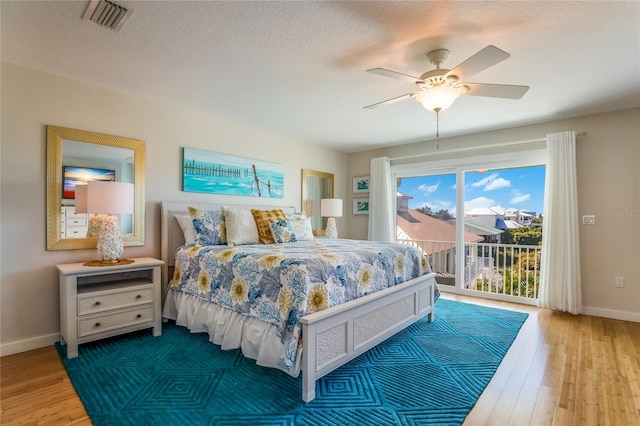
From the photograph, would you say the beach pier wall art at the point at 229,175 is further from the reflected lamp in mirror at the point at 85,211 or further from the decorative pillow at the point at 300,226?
the reflected lamp in mirror at the point at 85,211

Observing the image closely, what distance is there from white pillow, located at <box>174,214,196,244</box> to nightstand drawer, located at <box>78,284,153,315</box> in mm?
611

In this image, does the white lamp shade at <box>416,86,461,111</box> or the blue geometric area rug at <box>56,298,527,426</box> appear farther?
the white lamp shade at <box>416,86,461,111</box>

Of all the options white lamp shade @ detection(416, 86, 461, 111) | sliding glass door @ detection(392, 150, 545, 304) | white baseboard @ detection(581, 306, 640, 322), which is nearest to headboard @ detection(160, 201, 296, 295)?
white lamp shade @ detection(416, 86, 461, 111)

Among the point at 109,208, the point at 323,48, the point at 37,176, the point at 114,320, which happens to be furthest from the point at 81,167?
the point at 323,48

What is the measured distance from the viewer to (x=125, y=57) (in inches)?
95.4

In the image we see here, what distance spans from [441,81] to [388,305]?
5.98 feet

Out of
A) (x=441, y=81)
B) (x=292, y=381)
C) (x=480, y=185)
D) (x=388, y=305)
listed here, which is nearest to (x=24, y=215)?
(x=292, y=381)

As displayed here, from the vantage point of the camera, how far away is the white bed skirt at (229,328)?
2.18m

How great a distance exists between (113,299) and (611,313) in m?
5.21

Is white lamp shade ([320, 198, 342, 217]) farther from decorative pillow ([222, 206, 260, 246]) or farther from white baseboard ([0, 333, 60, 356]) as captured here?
white baseboard ([0, 333, 60, 356])

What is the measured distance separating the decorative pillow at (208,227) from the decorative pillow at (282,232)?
54 centimetres

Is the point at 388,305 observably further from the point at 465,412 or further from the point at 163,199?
the point at 163,199

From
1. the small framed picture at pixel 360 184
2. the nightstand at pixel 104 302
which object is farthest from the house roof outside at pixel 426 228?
the nightstand at pixel 104 302

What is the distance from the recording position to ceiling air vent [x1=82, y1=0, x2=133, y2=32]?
5.96 feet
